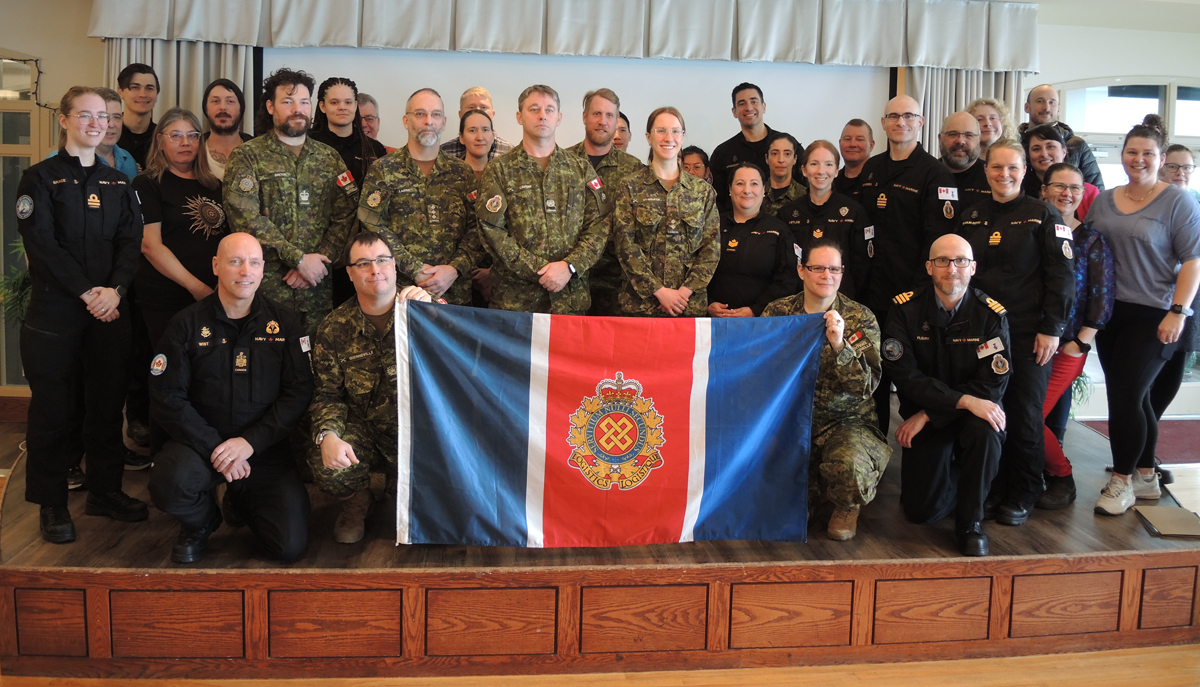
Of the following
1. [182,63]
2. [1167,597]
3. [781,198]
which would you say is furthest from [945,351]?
[182,63]

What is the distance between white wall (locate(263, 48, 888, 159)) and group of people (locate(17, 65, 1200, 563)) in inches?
70.7

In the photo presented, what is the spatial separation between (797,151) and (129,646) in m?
3.93

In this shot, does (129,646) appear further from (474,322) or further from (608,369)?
(608,369)

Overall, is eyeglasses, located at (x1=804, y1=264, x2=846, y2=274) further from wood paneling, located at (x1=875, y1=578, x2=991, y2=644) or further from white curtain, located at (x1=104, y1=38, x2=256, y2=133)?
white curtain, located at (x1=104, y1=38, x2=256, y2=133)

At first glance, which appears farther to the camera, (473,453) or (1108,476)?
(1108,476)

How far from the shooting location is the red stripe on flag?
2.96 metres

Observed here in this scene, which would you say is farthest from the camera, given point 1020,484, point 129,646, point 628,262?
point 628,262

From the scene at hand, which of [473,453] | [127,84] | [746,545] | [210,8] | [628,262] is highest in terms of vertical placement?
[210,8]

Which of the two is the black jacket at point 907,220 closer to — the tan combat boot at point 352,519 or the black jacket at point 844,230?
the black jacket at point 844,230

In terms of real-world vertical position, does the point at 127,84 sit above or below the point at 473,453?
above

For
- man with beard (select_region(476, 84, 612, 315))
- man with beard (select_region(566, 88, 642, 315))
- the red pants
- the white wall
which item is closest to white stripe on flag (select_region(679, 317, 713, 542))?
man with beard (select_region(476, 84, 612, 315))

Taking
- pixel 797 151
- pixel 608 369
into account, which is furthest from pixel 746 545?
pixel 797 151

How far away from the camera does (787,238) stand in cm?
380

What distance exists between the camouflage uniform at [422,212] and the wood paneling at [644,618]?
5.23 feet
